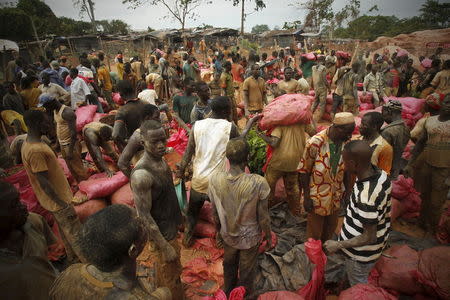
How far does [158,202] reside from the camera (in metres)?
2.22

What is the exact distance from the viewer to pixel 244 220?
215cm

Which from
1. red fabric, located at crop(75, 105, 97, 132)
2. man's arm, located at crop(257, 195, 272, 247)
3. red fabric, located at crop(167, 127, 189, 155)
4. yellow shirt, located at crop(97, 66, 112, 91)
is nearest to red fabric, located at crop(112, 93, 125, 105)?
yellow shirt, located at crop(97, 66, 112, 91)

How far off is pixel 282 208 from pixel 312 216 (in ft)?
3.25

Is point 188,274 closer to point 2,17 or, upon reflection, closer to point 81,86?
point 81,86

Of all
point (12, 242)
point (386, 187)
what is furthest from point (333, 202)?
point (12, 242)

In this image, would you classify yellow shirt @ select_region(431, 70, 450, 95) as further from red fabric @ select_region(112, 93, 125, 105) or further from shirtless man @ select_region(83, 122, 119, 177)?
red fabric @ select_region(112, 93, 125, 105)

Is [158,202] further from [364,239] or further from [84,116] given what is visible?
[84,116]

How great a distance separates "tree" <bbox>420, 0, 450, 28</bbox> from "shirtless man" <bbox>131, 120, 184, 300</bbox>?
3609 centimetres

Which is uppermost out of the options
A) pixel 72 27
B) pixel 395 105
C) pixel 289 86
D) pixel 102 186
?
pixel 72 27

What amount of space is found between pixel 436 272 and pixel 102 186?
356 cm

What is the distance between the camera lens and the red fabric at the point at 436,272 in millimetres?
1790

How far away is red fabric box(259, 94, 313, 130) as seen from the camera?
126 inches

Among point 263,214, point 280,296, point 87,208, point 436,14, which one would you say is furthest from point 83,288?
point 436,14

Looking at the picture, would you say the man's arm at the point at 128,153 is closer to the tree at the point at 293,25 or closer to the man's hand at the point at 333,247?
the man's hand at the point at 333,247
